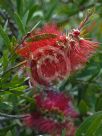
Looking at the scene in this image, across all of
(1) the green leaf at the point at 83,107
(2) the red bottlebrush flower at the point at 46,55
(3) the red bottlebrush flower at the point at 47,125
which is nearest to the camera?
(2) the red bottlebrush flower at the point at 46,55

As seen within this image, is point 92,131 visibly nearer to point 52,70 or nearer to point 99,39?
point 52,70

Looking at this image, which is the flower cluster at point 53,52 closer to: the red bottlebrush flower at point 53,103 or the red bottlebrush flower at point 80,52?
the red bottlebrush flower at point 80,52

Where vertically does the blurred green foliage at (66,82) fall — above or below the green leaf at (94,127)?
above

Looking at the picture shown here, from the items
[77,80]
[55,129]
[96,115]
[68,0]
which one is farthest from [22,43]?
[68,0]

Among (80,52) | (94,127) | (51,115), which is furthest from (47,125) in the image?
(80,52)

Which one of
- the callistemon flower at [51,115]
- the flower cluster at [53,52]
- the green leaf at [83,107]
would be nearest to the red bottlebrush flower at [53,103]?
the callistemon flower at [51,115]

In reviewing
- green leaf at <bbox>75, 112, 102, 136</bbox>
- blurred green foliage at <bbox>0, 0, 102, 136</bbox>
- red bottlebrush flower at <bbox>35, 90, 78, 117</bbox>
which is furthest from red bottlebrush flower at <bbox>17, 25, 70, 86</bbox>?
red bottlebrush flower at <bbox>35, 90, 78, 117</bbox>

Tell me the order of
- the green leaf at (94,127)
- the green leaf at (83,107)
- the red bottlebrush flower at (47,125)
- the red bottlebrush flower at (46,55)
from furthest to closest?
the green leaf at (83,107)
the red bottlebrush flower at (47,125)
the green leaf at (94,127)
the red bottlebrush flower at (46,55)
